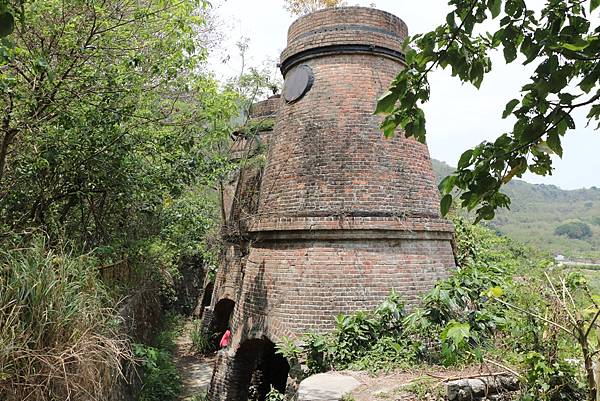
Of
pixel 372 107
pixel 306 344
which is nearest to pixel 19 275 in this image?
pixel 306 344

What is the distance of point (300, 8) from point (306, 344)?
41.5 feet

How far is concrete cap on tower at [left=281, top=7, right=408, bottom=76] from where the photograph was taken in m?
Answer: 7.54

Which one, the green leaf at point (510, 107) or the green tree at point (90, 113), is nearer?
the green leaf at point (510, 107)

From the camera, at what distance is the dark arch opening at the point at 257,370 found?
7.67 meters

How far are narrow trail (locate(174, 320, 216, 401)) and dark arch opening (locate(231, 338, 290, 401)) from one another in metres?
1.50

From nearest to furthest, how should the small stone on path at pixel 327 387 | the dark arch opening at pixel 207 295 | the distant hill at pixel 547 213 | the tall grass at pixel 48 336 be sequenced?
the tall grass at pixel 48 336
the small stone on path at pixel 327 387
the dark arch opening at pixel 207 295
the distant hill at pixel 547 213

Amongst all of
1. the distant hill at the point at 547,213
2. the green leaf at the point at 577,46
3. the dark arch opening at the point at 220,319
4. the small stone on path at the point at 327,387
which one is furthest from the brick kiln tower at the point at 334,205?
the distant hill at the point at 547,213

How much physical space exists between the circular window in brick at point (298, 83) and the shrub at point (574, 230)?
7415 centimetres

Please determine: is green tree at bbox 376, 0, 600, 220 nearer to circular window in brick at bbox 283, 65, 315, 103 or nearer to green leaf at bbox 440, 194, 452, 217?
green leaf at bbox 440, 194, 452, 217

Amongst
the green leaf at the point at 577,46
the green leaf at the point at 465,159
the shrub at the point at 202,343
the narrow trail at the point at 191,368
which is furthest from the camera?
the shrub at the point at 202,343

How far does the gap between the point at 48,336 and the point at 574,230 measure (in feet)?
264

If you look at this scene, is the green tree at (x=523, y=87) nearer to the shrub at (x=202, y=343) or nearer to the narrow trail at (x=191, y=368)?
the narrow trail at (x=191, y=368)

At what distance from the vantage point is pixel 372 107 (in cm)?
746

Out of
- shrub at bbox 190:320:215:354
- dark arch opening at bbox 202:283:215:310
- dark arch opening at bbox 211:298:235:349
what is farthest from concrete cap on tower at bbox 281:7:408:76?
dark arch opening at bbox 202:283:215:310
